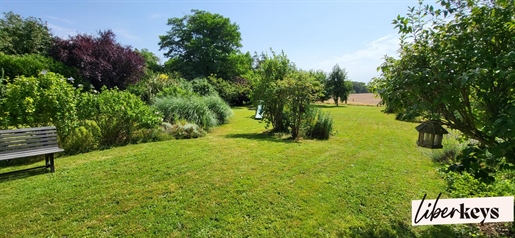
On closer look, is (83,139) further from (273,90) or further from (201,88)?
(201,88)

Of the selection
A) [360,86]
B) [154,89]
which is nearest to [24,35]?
[154,89]

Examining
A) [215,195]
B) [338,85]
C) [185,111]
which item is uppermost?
[338,85]

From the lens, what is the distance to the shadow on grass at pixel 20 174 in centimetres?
375

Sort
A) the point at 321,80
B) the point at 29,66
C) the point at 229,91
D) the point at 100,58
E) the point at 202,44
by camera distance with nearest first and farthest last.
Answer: the point at 29,66 → the point at 100,58 → the point at 321,80 → the point at 229,91 → the point at 202,44

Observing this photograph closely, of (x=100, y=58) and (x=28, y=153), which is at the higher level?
(x=100, y=58)

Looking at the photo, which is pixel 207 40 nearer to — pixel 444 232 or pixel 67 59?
pixel 67 59

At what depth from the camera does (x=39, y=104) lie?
4.68 metres

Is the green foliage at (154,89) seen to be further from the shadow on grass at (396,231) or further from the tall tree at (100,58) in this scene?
the shadow on grass at (396,231)

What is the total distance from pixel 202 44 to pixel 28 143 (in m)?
28.7

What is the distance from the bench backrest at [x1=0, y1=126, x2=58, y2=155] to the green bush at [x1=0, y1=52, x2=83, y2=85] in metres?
9.05

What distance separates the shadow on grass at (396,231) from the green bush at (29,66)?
557 inches

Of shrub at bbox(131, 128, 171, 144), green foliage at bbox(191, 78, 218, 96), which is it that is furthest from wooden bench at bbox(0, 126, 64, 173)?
green foliage at bbox(191, 78, 218, 96)

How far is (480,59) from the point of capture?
1.91 metres

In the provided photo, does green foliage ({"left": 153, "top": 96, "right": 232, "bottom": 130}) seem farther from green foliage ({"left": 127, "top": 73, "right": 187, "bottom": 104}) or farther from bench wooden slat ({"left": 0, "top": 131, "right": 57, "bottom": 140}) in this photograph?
bench wooden slat ({"left": 0, "top": 131, "right": 57, "bottom": 140})
